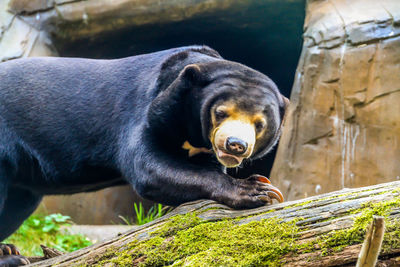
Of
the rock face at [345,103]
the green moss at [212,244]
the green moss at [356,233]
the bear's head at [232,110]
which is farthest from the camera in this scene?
the rock face at [345,103]

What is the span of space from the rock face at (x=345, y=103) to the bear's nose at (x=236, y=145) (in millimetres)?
4125

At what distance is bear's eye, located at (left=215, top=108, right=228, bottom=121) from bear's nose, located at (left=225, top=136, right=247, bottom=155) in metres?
0.25

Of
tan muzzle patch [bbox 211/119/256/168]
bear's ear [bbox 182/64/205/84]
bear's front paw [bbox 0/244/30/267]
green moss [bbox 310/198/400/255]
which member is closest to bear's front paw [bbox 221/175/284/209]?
tan muzzle patch [bbox 211/119/256/168]

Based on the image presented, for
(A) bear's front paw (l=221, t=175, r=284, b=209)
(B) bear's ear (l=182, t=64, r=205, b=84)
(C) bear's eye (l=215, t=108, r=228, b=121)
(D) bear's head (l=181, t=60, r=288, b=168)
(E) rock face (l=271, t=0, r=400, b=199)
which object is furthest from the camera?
(E) rock face (l=271, t=0, r=400, b=199)

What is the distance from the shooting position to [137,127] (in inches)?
145

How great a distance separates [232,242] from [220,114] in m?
0.89

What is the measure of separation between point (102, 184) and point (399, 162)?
3.95 metres

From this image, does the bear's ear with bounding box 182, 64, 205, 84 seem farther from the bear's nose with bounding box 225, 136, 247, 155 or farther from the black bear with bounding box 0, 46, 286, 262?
the bear's nose with bounding box 225, 136, 247, 155

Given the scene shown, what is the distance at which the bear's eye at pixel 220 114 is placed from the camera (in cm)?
328

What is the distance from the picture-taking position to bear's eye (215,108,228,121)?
10.7ft

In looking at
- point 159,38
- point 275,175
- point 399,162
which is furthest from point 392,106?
point 159,38

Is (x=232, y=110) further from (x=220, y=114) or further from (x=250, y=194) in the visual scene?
(x=250, y=194)

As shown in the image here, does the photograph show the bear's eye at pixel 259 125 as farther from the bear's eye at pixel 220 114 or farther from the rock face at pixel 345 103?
the rock face at pixel 345 103

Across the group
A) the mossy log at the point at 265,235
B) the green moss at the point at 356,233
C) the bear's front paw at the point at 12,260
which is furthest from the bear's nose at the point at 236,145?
the bear's front paw at the point at 12,260
